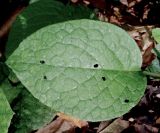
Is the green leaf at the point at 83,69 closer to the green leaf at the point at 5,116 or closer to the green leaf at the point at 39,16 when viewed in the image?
the green leaf at the point at 5,116

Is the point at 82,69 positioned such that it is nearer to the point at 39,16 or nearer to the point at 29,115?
the point at 29,115

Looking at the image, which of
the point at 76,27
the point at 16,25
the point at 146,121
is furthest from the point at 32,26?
the point at 146,121

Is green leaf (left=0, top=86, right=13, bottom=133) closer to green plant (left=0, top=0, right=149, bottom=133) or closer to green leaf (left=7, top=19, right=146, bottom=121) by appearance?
green plant (left=0, top=0, right=149, bottom=133)

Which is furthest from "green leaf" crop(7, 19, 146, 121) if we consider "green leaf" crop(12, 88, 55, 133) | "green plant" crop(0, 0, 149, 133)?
"green leaf" crop(12, 88, 55, 133)

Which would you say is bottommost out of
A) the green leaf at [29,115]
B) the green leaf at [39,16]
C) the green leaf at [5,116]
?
the green leaf at [29,115]

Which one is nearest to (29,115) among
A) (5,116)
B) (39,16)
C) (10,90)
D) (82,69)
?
(10,90)

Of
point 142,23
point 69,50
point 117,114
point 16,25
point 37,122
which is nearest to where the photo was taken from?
point 117,114

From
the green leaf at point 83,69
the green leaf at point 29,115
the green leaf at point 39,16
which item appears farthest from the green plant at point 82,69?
the green leaf at point 39,16

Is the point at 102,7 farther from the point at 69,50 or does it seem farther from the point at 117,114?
the point at 117,114
